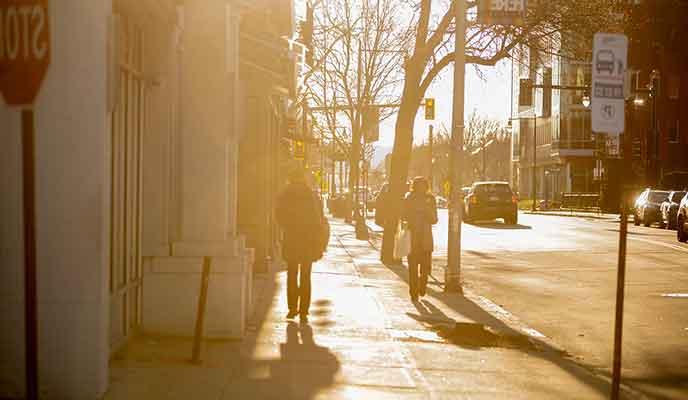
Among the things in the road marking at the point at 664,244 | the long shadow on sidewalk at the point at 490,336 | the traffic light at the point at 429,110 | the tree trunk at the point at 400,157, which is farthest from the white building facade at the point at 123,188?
the traffic light at the point at 429,110

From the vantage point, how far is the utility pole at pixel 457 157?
53.1 feet

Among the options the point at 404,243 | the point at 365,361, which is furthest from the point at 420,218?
the point at 365,361

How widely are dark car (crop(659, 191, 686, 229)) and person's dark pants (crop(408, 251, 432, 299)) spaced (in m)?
26.0

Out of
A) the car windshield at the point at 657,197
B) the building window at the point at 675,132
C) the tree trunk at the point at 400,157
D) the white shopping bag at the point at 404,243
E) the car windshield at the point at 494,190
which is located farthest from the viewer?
the building window at the point at 675,132

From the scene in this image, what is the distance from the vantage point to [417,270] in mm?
14914

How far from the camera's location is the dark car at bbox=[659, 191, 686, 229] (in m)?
39.2

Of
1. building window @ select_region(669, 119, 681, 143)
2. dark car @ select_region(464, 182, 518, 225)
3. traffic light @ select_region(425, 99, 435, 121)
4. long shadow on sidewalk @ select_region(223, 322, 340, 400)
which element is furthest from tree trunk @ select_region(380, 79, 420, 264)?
building window @ select_region(669, 119, 681, 143)

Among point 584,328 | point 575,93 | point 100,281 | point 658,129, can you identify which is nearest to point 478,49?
point 584,328

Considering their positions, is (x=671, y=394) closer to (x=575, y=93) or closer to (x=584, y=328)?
(x=584, y=328)

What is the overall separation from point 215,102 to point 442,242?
840 inches

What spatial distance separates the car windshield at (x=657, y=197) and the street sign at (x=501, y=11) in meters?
28.5

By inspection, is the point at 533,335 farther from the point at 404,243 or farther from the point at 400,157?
the point at 400,157

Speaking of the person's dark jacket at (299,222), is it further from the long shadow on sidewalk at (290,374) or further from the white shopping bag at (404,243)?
the white shopping bag at (404,243)

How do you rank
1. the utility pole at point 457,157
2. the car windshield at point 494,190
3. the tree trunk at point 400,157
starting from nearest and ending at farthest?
the utility pole at point 457,157 < the tree trunk at point 400,157 < the car windshield at point 494,190
